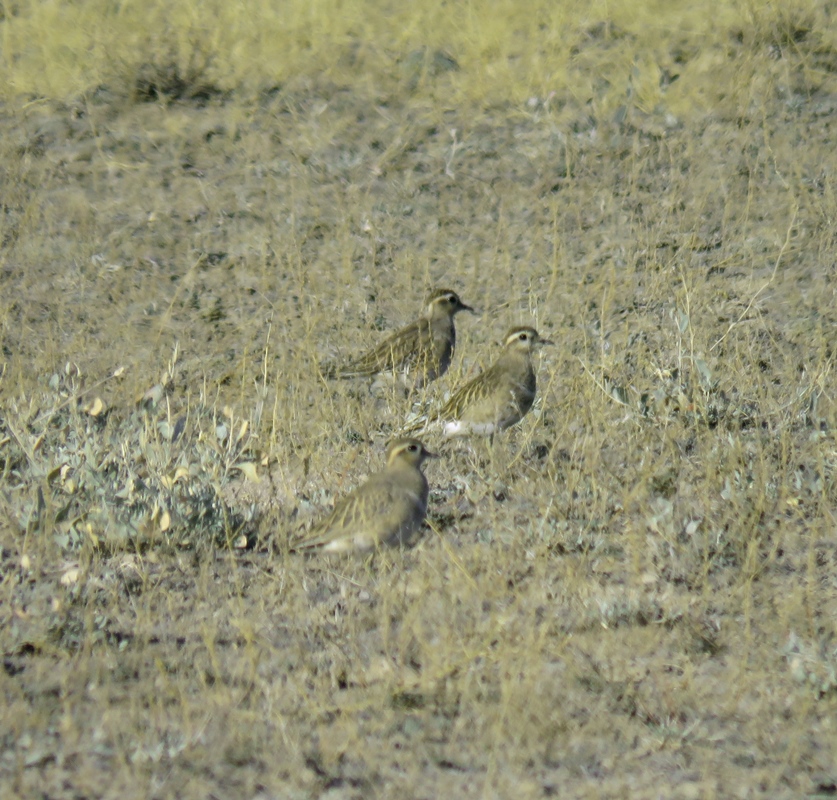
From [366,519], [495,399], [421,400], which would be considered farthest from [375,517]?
[421,400]

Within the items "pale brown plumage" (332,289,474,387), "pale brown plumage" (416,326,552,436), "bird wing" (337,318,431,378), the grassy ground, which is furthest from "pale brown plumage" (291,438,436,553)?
"bird wing" (337,318,431,378)

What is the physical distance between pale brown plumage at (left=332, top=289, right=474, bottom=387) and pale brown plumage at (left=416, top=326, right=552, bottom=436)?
66 cm

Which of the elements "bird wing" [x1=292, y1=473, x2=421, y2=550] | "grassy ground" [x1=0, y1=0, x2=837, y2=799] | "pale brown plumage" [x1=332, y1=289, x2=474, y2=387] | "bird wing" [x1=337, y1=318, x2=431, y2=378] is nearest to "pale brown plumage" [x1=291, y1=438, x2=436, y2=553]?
"bird wing" [x1=292, y1=473, x2=421, y2=550]

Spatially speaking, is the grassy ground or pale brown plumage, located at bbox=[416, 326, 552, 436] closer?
the grassy ground

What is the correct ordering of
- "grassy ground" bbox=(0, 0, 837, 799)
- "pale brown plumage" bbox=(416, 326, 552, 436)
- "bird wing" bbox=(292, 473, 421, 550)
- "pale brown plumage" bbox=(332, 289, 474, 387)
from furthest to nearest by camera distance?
"pale brown plumage" bbox=(332, 289, 474, 387)
"pale brown plumage" bbox=(416, 326, 552, 436)
"bird wing" bbox=(292, 473, 421, 550)
"grassy ground" bbox=(0, 0, 837, 799)

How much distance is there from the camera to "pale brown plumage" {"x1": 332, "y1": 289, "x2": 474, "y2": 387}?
9477 millimetres

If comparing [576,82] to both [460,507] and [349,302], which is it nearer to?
[349,302]

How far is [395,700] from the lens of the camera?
17.4 feet

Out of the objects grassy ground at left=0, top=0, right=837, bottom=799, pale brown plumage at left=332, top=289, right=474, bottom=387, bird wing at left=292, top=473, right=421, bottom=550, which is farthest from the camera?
pale brown plumage at left=332, top=289, right=474, bottom=387

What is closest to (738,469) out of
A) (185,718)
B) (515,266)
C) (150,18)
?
(185,718)

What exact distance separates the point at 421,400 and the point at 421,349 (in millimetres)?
415

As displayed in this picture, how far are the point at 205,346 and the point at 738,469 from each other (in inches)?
185

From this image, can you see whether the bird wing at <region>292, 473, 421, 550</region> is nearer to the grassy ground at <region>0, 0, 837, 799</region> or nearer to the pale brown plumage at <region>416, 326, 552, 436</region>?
the grassy ground at <region>0, 0, 837, 799</region>

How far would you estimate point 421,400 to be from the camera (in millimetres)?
9312
